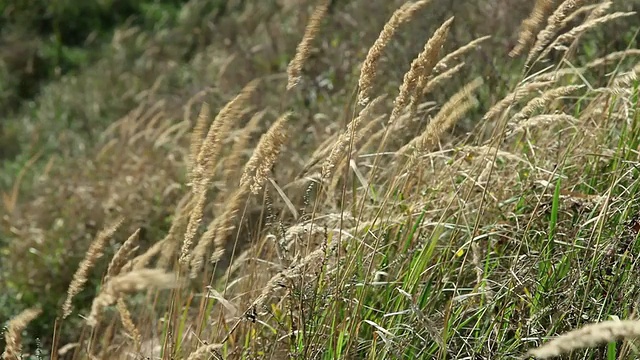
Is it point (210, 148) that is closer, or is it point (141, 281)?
point (141, 281)

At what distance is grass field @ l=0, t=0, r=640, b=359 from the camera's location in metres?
2.07

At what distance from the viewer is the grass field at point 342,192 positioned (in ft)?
6.79

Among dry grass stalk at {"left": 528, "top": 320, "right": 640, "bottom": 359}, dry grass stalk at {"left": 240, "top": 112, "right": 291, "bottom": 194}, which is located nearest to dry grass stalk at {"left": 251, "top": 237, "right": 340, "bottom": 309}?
dry grass stalk at {"left": 240, "top": 112, "right": 291, "bottom": 194}

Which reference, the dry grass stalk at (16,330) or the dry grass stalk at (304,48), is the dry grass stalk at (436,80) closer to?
the dry grass stalk at (304,48)


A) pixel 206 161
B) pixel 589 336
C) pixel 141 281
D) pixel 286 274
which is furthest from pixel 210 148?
pixel 589 336

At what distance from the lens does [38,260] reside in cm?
464

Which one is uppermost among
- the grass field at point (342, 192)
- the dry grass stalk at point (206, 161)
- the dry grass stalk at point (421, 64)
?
the dry grass stalk at point (421, 64)

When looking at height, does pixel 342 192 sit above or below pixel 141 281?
below

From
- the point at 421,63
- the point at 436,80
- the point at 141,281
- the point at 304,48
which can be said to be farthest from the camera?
the point at 436,80

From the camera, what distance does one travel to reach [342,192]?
2271mm

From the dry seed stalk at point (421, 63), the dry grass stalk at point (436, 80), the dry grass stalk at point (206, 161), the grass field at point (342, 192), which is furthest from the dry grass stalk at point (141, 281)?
the dry grass stalk at point (436, 80)

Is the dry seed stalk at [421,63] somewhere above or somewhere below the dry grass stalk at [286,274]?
above

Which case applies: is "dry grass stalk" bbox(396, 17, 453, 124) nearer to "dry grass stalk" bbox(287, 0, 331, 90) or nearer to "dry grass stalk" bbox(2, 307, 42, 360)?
"dry grass stalk" bbox(287, 0, 331, 90)

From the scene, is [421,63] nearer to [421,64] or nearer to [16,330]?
[421,64]
